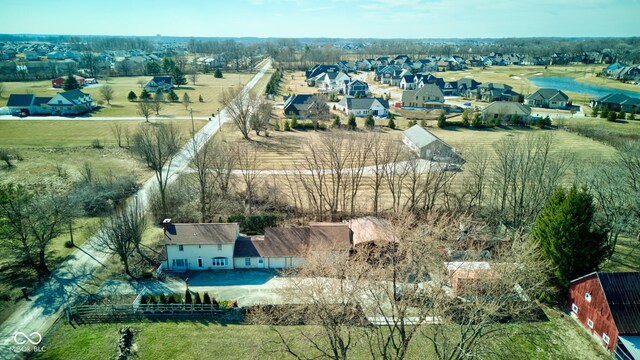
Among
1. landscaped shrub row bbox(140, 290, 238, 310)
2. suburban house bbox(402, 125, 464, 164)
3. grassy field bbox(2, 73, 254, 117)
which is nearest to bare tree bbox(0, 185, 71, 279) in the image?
landscaped shrub row bbox(140, 290, 238, 310)

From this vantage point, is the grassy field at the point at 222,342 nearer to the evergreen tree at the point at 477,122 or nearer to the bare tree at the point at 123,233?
the bare tree at the point at 123,233

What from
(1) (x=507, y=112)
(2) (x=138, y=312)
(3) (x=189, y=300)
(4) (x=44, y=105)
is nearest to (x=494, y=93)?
(1) (x=507, y=112)

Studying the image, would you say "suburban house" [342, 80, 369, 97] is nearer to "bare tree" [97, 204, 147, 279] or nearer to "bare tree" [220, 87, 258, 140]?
"bare tree" [220, 87, 258, 140]

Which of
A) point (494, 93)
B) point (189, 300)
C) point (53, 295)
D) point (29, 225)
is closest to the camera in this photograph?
point (189, 300)

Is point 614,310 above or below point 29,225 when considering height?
below

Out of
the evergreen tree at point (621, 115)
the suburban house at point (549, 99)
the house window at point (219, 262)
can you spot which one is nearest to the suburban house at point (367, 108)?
the suburban house at point (549, 99)

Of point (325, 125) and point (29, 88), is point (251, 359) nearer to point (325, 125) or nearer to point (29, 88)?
point (325, 125)

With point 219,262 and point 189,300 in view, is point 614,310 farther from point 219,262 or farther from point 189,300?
point 219,262
